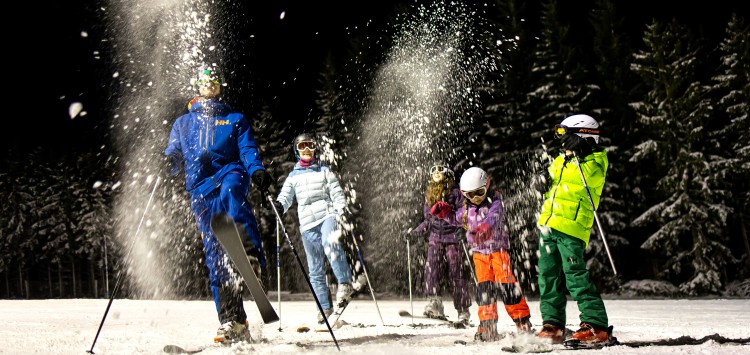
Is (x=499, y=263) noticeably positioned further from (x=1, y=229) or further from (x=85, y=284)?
(x=85, y=284)

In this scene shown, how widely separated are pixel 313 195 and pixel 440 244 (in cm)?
174

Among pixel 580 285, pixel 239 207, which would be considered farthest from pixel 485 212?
pixel 239 207

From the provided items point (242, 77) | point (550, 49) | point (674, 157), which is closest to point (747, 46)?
point (674, 157)

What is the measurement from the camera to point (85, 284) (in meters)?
58.9

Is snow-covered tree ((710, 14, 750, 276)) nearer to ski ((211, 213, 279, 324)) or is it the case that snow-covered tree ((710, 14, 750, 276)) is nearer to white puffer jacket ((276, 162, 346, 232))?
white puffer jacket ((276, 162, 346, 232))

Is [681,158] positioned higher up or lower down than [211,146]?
higher up

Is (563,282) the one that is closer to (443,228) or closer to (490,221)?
(490,221)

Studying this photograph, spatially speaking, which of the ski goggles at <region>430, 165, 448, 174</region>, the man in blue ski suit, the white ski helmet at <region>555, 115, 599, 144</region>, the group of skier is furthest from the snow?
the ski goggles at <region>430, 165, 448, 174</region>

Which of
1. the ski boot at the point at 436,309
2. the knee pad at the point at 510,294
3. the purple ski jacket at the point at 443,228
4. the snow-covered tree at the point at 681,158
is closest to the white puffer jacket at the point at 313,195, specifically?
the purple ski jacket at the point at 443,228

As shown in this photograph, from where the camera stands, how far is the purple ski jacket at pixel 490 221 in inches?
241

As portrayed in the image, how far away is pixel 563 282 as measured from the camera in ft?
18.9

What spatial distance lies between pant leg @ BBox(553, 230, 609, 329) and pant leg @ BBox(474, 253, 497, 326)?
71 centimetres

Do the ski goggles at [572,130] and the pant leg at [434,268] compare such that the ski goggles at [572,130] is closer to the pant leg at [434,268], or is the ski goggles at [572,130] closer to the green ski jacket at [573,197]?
the green ski jacket at [573,197]

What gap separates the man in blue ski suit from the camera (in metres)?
5.77
